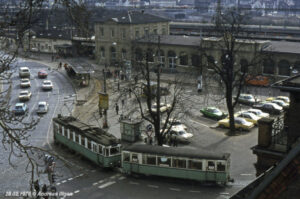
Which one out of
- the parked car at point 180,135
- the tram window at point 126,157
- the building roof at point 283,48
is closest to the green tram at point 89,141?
the tram window at point 126,157

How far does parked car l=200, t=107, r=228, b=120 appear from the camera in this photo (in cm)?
4212

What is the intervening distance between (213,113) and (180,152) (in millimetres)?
15993

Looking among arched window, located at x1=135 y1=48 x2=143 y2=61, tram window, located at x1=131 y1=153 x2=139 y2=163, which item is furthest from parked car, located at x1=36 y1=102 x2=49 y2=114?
tram window, located at x1=131 y1=153 x2=139 y2=163

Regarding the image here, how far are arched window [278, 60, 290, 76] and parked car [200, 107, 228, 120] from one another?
17.1m

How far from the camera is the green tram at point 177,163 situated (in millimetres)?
25859

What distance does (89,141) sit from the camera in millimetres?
30250

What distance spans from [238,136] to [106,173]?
12.6 metres

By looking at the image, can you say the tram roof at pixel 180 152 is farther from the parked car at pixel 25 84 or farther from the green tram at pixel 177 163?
the parked car at pixel 25 84

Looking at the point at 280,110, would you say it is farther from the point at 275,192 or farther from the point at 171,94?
the point at 275,192

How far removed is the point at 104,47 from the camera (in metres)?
75.3

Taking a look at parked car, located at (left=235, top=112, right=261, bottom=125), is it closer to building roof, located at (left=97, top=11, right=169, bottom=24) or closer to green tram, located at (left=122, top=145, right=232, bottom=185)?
green tram, located at (left=122, top=145, right=232, bottom=185)

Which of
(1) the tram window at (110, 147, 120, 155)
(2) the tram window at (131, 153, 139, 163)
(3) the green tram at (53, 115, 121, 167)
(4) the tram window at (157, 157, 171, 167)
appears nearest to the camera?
(4) the tram window at (157, 157, 171, 167)

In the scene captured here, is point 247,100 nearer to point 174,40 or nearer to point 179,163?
point 179,163

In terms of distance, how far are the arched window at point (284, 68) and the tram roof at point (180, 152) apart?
107 feet
